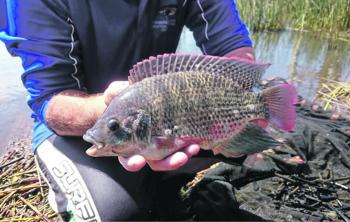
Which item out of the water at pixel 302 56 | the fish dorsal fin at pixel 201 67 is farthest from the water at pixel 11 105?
the fish dorsal fin at pixel 201 67

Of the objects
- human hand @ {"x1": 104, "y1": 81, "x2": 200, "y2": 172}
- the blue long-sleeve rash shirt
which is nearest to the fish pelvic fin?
human hand @ {"x1": 104, "y1": 81, "x2": 200, "y2": 172}

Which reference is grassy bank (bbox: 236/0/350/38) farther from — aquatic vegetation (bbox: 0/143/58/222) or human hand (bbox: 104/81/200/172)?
human hand (bbox: 104/81/200/172)

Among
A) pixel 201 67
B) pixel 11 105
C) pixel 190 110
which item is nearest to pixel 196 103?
pixel 190 110

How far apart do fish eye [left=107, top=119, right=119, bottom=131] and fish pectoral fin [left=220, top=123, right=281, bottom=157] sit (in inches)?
22.5

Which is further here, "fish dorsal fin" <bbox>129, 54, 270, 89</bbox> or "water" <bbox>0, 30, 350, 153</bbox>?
"water" <bbox>0, 30, 350, 153</bbox>

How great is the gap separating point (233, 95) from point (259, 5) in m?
8.13

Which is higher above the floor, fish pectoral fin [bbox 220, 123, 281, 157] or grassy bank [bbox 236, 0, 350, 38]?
fish pectoral fin [bbox 220, 123, 281, 157]

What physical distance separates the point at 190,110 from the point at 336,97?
4.16 m

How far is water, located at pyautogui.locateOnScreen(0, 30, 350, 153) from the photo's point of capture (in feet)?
17.8

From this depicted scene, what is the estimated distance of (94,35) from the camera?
2645 mm

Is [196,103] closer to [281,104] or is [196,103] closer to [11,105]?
[281,104]

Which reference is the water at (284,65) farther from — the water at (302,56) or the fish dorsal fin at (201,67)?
the fish dorsal fin at (201,67)

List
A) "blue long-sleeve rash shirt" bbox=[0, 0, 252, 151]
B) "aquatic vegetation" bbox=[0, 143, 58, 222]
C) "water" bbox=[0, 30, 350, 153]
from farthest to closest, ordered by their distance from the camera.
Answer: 1. "water" bbox=[0, 30, 350, 153]
2. "aquatic vegetation" bbox=[0, 143, 58, 222]
3. "blue long-sleeve rash shirt" bbox=[0, 0, 252, 151]

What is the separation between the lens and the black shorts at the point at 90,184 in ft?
8.09
